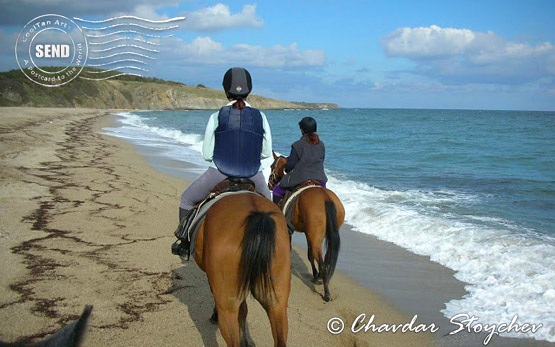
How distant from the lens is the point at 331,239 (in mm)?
5840

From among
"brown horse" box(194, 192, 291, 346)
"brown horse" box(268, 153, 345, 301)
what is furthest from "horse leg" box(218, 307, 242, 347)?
"brown horse" box(268, 153, 345, 301)

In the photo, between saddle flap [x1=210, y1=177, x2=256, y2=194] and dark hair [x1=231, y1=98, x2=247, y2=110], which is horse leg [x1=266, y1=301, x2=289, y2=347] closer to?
saddle flap [x1=210, y1=177, x2=256, y2=194]

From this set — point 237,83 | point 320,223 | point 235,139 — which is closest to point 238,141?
point 235,139

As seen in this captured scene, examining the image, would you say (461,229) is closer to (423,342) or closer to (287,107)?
(423,342)

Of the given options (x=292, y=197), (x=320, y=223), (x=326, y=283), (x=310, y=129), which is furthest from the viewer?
(x=310, y=129)

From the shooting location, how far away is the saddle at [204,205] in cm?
391

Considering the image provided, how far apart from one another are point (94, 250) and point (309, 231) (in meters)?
3.11

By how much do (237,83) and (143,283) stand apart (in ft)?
9.39

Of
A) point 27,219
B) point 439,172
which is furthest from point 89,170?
point 439,172

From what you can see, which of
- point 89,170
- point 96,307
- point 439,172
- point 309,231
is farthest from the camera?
point 439,172

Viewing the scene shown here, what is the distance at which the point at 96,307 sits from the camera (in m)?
4.66

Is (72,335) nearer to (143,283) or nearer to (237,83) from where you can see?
(237,83)

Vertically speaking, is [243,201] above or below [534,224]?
above

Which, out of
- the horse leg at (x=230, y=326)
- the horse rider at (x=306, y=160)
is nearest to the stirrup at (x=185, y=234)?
the horse leg at (x=230, y=326)
